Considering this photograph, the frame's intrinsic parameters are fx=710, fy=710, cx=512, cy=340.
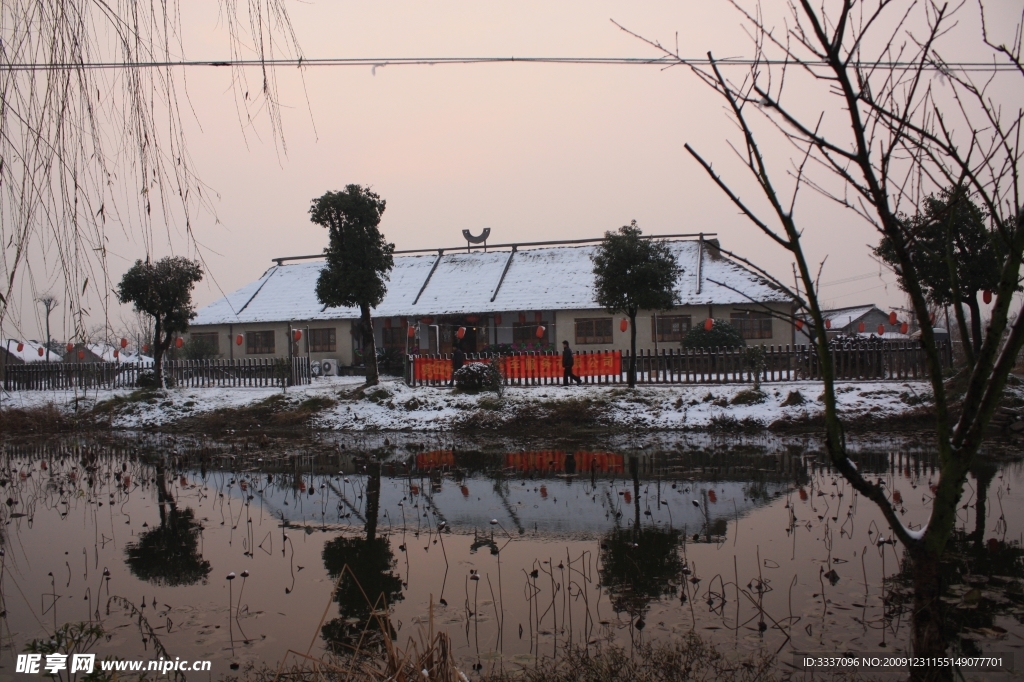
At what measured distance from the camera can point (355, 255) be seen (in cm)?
2103

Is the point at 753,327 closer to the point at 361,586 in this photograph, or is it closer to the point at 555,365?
the point at 555,365

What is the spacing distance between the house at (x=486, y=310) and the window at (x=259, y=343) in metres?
0.05

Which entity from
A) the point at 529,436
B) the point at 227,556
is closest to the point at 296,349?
the point at 529,436

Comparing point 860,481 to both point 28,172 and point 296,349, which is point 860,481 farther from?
point 296,349

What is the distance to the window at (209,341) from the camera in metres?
31.9

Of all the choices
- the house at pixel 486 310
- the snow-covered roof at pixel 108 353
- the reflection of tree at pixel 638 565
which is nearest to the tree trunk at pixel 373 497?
the reflection of tree at pixel 638 565

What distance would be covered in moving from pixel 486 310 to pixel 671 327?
744 centimetres

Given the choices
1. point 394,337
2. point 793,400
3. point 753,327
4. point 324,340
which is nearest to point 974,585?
point 793,400

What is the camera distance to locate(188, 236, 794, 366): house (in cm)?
2725

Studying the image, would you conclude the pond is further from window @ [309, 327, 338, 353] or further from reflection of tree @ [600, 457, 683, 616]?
window @ [309, 327, 338, 353]

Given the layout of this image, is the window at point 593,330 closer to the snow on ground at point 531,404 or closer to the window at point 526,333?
the window at point 526,333

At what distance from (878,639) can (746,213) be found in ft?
10.8

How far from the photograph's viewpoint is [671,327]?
2731 centimetres

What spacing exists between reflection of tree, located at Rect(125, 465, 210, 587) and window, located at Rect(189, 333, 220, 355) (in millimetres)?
24774
